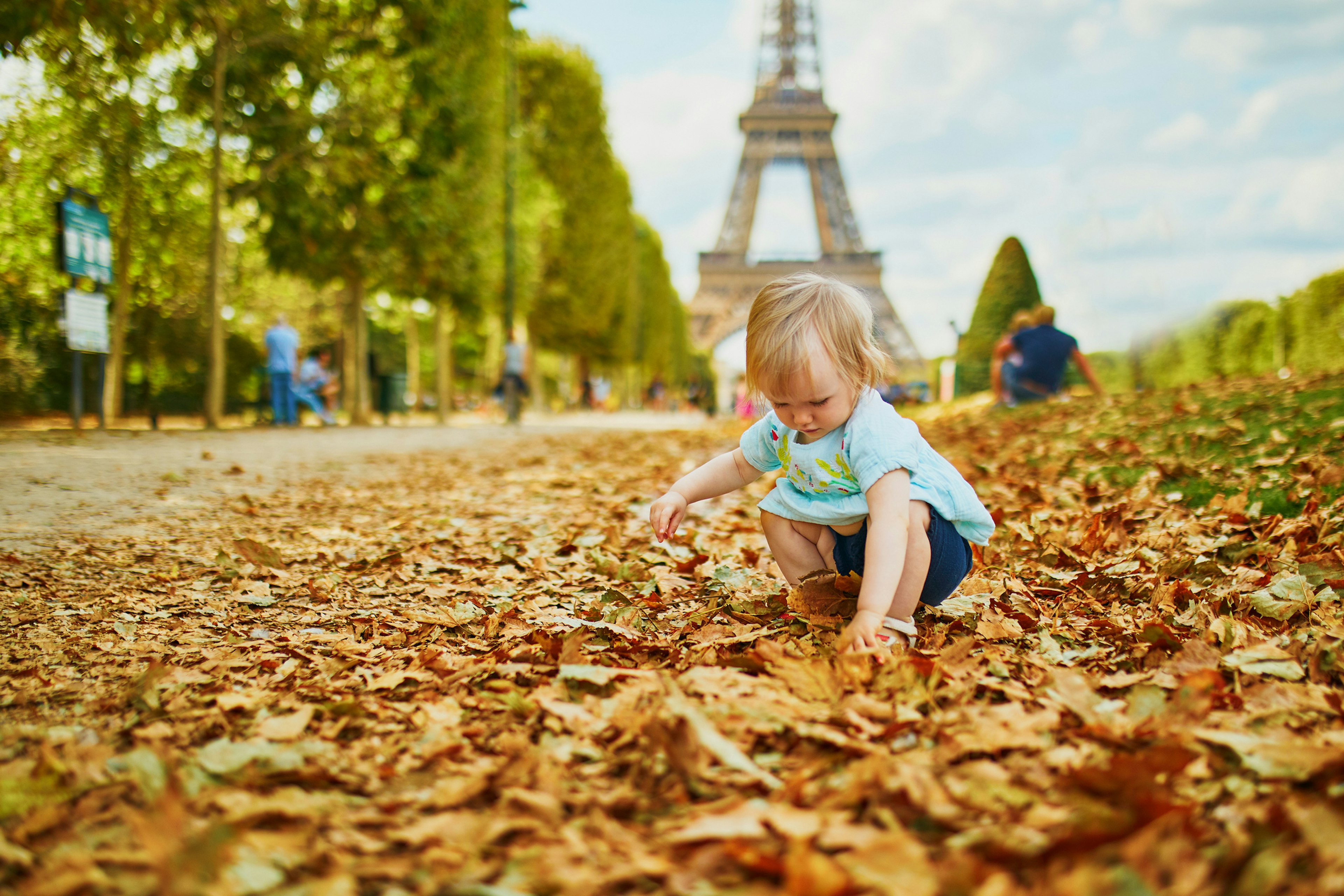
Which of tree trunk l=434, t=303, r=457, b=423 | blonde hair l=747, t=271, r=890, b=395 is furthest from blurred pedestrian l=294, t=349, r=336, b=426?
blonde hair l=747, t=271, r=890, b=395

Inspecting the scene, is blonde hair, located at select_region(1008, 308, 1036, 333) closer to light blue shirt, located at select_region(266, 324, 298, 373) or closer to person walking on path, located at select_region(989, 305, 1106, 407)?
person walking on path, located at select_region(989, 305, 1106, 407)

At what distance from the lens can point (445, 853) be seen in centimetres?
123

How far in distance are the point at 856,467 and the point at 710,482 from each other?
1.53 feet

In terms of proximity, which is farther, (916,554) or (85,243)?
(85,243)

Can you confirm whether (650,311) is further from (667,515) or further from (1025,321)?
(667,515)

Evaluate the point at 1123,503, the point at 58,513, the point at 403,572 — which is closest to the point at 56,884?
the point at 403,572

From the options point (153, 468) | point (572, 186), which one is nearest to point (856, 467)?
point (153, 468)

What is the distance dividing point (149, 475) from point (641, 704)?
4.82m

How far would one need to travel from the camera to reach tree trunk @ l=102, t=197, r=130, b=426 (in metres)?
14.4

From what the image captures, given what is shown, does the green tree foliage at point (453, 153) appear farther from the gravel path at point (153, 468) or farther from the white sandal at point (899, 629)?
the white sandal at point (899, 629)

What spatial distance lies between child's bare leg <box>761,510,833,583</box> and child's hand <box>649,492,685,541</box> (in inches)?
9.8

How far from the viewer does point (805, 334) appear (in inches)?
78.6

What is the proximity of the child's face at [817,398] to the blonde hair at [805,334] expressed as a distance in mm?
14

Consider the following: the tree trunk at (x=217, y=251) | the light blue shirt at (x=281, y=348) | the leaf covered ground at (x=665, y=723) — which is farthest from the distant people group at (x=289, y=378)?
the leaf covered ground at (x=665, y=723)
